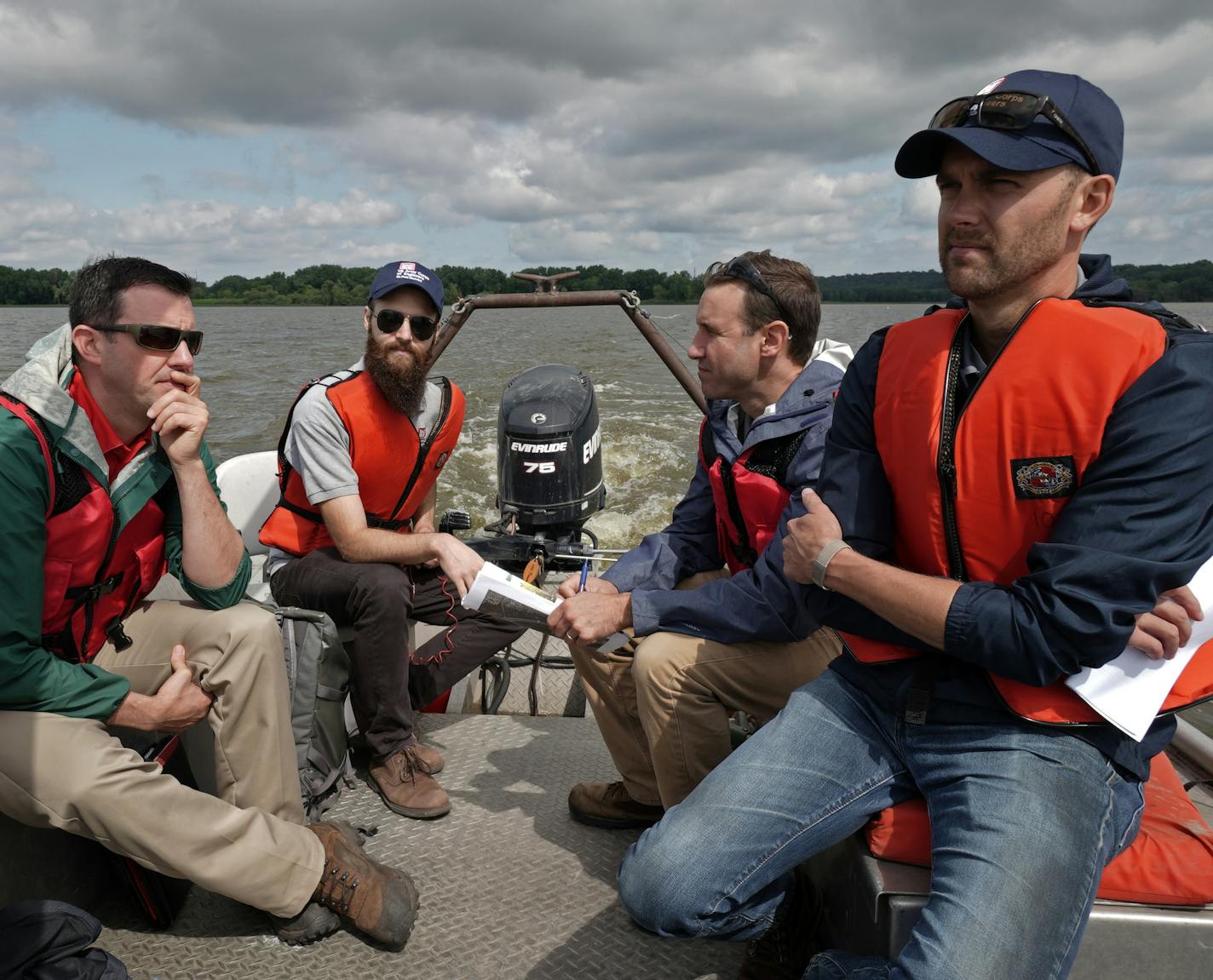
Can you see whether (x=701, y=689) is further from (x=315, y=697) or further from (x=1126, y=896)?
(x=315, y=697)

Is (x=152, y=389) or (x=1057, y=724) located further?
(x=152, y=389)

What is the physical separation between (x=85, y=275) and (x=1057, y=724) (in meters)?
2.26

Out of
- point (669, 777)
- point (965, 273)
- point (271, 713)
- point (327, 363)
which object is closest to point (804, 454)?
point (965, 273)

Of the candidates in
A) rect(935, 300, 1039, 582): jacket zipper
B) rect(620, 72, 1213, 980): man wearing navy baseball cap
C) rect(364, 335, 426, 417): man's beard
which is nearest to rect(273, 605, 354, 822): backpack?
rect(364, 335, 426, 417): man's beard

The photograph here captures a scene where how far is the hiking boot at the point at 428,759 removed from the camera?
2625 mm

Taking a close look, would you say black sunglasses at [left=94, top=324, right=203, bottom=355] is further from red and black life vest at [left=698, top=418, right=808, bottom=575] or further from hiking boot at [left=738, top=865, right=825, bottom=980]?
hiking boot at [left=738, top=865, right=825, bottom=980]

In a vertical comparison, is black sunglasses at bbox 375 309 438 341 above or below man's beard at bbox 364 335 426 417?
above

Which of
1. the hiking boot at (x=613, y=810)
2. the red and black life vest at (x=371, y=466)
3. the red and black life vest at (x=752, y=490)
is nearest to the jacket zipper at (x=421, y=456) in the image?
the red and black life vest at (x=371, y=466)

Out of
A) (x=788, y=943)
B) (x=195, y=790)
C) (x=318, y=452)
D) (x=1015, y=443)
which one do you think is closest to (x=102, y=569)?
(x=195, y=790)

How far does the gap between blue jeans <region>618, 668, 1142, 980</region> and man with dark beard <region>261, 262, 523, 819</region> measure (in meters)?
1.03

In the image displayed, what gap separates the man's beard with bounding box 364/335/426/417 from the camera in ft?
10.2

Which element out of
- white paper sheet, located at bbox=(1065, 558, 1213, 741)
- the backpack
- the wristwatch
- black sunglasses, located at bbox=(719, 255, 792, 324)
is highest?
black sunglasses, located at bbox=(719, 255, 792, 324)

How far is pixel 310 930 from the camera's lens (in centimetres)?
192

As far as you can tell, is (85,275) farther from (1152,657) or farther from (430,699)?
(1152,657)
